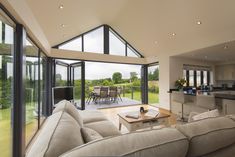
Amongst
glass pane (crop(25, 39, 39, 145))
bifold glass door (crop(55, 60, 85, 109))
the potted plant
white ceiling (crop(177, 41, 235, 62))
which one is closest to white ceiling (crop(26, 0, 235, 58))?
white ceiling (crop(177, 41, 235, 62))

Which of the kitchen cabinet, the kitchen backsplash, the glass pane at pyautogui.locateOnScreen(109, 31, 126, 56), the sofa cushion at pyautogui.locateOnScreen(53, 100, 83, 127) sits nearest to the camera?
the sofa cushion at pyautogui.locateOnScreen(53, 100, 83, 127)

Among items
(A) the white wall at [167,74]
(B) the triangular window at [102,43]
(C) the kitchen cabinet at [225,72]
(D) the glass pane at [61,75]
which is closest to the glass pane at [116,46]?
(B) the triangular window at [102,43]

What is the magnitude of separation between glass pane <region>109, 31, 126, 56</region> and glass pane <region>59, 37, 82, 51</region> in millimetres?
1375

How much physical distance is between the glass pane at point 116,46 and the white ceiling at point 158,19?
2.37 ft

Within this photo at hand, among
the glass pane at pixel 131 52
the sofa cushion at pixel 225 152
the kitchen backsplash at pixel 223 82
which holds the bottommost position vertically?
the sofa cushion at pixel 225 152

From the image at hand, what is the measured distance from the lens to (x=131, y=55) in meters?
6.82

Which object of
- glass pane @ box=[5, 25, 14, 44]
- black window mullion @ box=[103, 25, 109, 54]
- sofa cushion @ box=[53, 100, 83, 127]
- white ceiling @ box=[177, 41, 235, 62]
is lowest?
sofa cushion @ box=[53, 100, 83, 127]

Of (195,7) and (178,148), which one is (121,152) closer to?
(178,148)

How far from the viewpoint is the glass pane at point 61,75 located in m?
5.31

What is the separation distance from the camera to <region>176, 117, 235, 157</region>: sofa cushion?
3.09 ft

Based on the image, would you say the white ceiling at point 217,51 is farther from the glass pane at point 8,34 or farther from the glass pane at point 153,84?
the glass pane at point 8,34

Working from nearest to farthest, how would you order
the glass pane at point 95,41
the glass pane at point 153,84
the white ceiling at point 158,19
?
the white ceiling at point 158,19
the glass pane at point 95,41
the glass pane at point 153,84

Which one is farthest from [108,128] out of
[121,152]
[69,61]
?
[69,61]

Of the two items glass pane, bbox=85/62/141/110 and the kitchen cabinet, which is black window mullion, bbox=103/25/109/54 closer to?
glass pane, bbox=85/62/141/110
